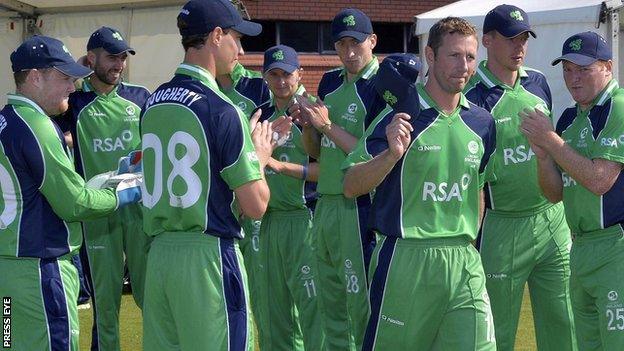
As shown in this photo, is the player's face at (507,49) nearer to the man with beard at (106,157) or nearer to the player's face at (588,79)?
the player's face at (588,79)

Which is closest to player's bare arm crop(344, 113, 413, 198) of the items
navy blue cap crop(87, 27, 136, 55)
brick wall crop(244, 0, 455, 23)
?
navy blue cap crop(87, 27, 136, 55)

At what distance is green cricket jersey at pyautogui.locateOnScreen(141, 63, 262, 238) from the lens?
5227 millimetres

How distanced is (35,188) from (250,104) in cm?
321

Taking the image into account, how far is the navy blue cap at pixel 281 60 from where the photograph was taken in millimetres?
8102

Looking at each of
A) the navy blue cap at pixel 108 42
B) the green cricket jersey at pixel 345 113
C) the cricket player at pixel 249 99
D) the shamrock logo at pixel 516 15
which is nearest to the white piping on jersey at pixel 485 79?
the shamrock logo at pixel 516 15

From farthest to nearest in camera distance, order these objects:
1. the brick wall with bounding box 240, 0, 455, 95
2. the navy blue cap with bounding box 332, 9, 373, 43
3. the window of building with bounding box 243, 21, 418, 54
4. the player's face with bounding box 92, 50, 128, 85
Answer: the window of building with bounding box 243, 21, 418, 54 < the brick wall with bounding box 240, 0, 455, 95 < the player's face with bounding box 92, 50, 128, 85 < the navy blue cap with bounding box 332, 9, 373, 43

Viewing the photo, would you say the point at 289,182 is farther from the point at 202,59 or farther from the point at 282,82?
Result: the point at 202,59

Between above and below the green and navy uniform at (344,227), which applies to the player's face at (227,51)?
above

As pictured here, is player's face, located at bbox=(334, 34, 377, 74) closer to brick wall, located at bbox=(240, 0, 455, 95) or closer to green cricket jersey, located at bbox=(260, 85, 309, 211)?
green cricket jersey, located at bbox=(260, 85, 309, 211)

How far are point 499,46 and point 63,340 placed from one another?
3.33 m

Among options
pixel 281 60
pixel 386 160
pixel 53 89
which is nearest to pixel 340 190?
pixel 281 60

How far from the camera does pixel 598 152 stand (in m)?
6.31

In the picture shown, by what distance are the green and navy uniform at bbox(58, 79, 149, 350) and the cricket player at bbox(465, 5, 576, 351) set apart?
8.26 ft

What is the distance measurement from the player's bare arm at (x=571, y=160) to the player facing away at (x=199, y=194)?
5.50 ft
